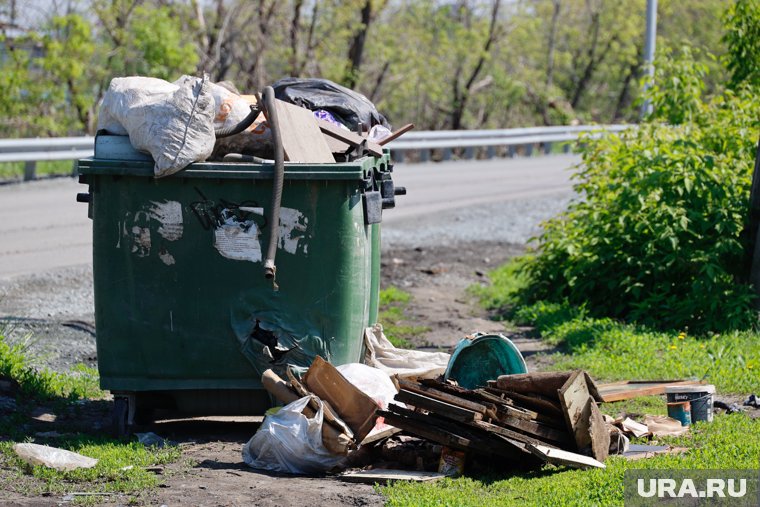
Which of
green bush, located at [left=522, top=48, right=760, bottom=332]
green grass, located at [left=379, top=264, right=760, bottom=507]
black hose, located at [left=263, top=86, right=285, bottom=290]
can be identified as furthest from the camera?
green bush, located at [left=522, top=48, right=760, bottom=332]

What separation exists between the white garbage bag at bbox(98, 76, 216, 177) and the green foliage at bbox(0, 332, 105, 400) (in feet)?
5.70

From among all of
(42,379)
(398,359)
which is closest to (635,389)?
(398,359)

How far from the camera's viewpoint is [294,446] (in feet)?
15.8

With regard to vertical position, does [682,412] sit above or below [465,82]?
below

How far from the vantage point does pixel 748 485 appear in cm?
431

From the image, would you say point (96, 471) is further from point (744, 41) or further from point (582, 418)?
point (744, 41)

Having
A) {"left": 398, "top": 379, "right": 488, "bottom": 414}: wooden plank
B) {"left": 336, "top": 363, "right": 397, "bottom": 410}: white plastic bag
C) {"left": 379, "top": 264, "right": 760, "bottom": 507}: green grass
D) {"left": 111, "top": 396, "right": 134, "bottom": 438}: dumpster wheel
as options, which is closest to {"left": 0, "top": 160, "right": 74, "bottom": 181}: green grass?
{"left": 379, "top": 264, "right": 760, "bottom": 507}: green grass

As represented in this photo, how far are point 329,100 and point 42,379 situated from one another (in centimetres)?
248

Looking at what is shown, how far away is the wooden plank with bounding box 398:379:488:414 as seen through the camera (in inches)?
184

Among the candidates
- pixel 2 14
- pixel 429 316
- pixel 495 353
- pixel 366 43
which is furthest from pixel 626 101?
pixel 495 353

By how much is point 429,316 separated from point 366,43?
16647 mm

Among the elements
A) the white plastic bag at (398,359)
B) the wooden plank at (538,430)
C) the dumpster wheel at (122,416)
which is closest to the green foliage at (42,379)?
the dumpster wheel at (122,416)

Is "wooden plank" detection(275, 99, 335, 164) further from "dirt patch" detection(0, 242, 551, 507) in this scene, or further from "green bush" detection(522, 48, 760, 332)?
"green bush" detection(522, 48, 760, 332)

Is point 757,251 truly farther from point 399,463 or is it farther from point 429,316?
point 399,463
